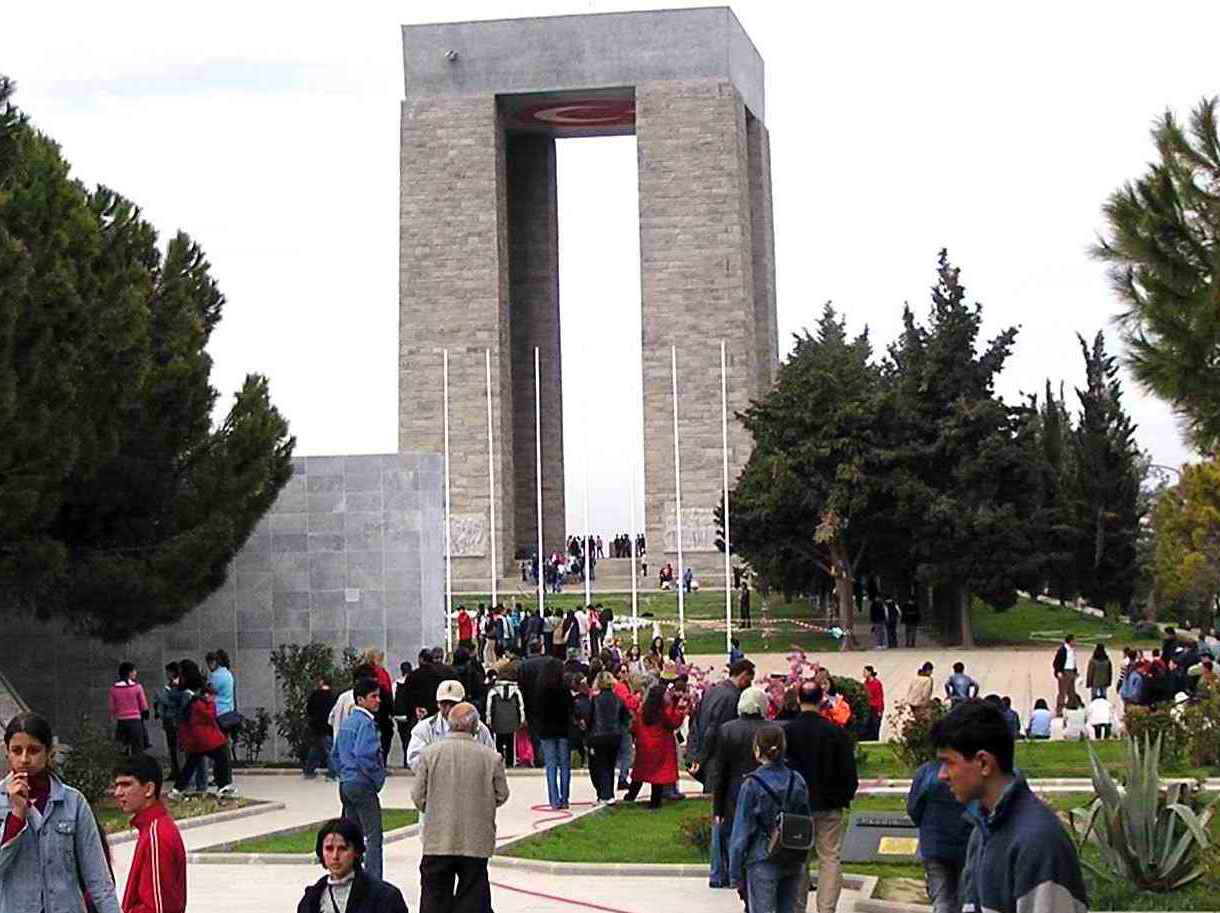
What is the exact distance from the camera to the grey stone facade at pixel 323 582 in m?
22.3

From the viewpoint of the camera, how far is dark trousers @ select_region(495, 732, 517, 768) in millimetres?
20188

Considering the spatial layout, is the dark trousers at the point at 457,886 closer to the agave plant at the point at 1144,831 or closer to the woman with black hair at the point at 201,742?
the agave plant at the point at 1144,831

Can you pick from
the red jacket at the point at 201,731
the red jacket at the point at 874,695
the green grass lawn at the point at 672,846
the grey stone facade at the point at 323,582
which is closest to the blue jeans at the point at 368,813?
the green grass lawn at the point at 672,846

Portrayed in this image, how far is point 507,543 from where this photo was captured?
185 ft

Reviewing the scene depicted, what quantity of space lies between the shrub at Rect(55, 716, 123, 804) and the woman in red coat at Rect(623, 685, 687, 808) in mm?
3748

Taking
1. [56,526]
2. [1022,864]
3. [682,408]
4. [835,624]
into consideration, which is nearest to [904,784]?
[56,526]

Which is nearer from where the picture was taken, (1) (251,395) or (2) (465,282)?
(1) (251,395)

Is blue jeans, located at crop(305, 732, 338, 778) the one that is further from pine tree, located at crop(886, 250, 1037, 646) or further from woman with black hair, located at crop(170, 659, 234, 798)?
pine tree, located at crop(886, 250, 1037, 646)

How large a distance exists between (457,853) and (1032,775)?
9020mm

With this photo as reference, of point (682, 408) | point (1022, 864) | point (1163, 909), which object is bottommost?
point (1163, 909)

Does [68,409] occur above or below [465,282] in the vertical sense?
below

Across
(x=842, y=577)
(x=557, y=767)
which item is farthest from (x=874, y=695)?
(x=842, y=577)

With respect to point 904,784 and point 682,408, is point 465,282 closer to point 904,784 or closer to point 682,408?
point 682,408

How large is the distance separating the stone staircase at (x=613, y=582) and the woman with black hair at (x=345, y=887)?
4628cm
